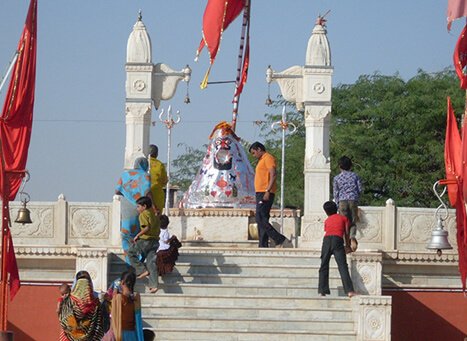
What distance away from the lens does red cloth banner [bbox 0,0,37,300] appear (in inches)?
656

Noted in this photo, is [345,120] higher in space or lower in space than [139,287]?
higher

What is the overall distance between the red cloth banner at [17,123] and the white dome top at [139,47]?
504 centimetres

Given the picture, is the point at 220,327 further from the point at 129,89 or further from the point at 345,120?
the point at 345,120

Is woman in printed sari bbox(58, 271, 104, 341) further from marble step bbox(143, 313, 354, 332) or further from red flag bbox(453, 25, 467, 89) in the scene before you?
red flag bbox(453, 25, 467, 89)

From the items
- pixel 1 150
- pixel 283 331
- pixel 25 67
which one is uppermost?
pixel 25 67

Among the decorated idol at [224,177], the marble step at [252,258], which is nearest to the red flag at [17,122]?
the marble step at [252,258]

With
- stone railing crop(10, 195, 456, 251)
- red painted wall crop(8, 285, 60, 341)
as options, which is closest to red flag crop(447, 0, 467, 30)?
stone railing crop(10, 195, 456, 251)

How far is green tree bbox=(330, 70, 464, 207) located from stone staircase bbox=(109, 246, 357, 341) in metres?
17.6

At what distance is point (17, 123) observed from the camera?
659 inches

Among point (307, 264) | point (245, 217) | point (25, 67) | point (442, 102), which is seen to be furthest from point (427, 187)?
point (25, 67)

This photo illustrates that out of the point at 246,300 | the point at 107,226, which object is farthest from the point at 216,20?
the point at 246,300

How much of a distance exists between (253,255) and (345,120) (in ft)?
70.6

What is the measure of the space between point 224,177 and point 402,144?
1455cm

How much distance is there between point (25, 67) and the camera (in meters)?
16.9
